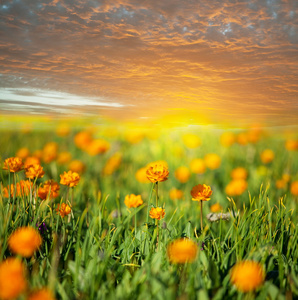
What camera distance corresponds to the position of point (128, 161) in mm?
3484

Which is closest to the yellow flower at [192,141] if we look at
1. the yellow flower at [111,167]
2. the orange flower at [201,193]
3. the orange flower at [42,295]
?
the yellow flower at [111,167]

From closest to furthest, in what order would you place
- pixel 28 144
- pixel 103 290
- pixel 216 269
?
pixel 103 290 → pixel 216 269 → pixel 28 144

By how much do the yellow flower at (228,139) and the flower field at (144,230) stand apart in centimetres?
1

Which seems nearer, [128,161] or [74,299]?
[74,299]

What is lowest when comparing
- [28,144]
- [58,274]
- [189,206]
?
[58,274]

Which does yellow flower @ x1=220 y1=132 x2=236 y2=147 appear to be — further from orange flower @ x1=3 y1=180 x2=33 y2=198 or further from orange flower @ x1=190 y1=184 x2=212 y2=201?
orange flower @ x1=3 y1=180 x2=33 y2=198

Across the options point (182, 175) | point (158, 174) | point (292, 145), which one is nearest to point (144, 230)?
Result: point (158, 174)

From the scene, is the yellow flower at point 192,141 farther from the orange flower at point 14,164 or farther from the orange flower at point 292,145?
the orange flower at point 14,164

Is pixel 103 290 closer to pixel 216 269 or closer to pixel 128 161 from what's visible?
pixel 216 269

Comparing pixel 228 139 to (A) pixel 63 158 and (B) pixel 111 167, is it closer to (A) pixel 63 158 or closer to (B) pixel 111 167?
(B) pixel 111 167

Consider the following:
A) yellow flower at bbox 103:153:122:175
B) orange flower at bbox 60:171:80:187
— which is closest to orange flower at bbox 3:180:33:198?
orange flower at bbox 60:171:80:187

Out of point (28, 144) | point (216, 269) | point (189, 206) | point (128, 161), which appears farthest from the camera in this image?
point (128, 161)

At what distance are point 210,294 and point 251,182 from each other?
192 centimetres

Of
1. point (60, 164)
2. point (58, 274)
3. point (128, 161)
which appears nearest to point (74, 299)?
point (58, 274)
